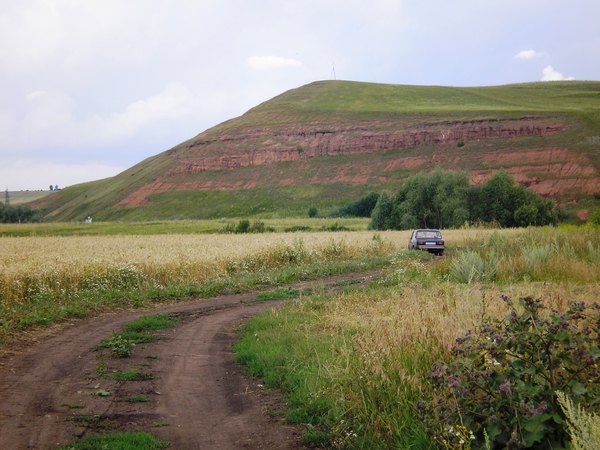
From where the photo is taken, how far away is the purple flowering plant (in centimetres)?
504

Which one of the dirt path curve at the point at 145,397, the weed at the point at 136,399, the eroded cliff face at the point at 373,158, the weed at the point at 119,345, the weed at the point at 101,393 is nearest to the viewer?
the dirt path curve at the point at 145,397

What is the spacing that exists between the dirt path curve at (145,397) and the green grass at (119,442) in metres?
0.19

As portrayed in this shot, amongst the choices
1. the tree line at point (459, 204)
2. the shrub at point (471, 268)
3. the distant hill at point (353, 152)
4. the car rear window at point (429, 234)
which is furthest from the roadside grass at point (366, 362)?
the distant hill at point (353, 152)

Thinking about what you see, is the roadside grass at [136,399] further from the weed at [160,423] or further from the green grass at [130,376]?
the green grass at [130,376]

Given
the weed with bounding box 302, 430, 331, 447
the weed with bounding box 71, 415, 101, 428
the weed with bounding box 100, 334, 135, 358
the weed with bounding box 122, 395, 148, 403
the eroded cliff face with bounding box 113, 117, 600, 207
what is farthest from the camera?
the eroded cliff face with bounding box 113, 117, 600, 207

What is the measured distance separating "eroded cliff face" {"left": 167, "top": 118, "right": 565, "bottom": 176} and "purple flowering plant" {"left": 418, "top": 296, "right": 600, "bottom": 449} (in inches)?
4952

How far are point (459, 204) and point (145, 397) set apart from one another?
68107 mm

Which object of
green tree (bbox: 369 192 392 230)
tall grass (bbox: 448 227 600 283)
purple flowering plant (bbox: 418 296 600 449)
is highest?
purple flowering plant (bbox: 418 296 600 449)

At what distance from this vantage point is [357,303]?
14414 mm

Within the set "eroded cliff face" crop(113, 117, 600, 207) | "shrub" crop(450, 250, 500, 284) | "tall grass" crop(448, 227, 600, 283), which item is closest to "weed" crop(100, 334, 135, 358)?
"tall grass" crop(448, 227, 600, 283)

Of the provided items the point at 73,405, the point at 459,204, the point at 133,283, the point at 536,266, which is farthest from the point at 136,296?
the point at 459,204

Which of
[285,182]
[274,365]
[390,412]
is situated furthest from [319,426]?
[285,182]

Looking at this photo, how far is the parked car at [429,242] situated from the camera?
3731 centimetres

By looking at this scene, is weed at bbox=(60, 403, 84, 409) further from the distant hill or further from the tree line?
the distant hill
